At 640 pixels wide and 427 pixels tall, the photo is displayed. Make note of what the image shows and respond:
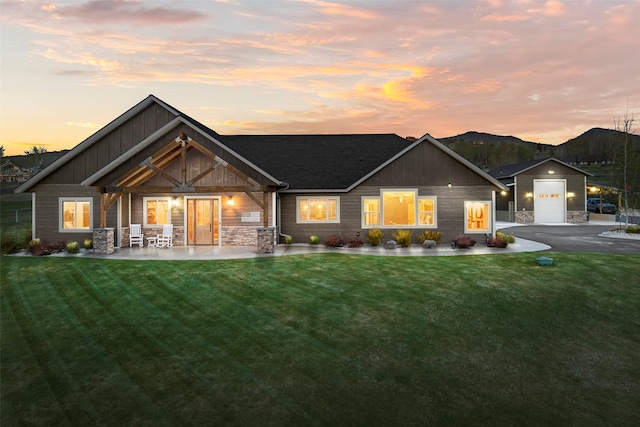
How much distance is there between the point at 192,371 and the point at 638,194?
32492mm

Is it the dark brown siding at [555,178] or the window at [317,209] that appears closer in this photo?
the window at [317,209]

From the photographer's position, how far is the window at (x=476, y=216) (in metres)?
18.6

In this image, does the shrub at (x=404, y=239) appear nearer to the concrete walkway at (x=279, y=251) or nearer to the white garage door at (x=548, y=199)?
the concrete walkway at (x=279, y=251)

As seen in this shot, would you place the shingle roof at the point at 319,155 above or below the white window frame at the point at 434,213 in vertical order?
above

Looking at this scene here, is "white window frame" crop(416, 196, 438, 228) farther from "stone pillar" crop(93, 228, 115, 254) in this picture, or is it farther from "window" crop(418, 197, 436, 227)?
"stone pillar" crop(93, 228, 115, 254)

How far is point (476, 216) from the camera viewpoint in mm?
18641

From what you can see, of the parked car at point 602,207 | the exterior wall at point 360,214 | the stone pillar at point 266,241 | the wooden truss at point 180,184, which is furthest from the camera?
the parked car at point 602,207

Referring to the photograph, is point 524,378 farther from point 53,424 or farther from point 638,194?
point 638,194

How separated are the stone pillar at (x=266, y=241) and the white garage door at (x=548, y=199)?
26426 millimetres

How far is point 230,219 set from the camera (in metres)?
17.7

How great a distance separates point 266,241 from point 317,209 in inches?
177

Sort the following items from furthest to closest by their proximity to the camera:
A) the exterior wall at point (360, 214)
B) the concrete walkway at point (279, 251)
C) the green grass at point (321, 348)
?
1. the exterior wall at point (360, 214)
2. the concrete walkway at point (279, 251)
3. the green grass at point (321, 348)

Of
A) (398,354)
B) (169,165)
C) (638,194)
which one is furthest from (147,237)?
(638,194)

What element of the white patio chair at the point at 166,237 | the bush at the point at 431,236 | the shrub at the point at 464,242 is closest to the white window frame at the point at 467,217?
the shrub at the point at 464,242
